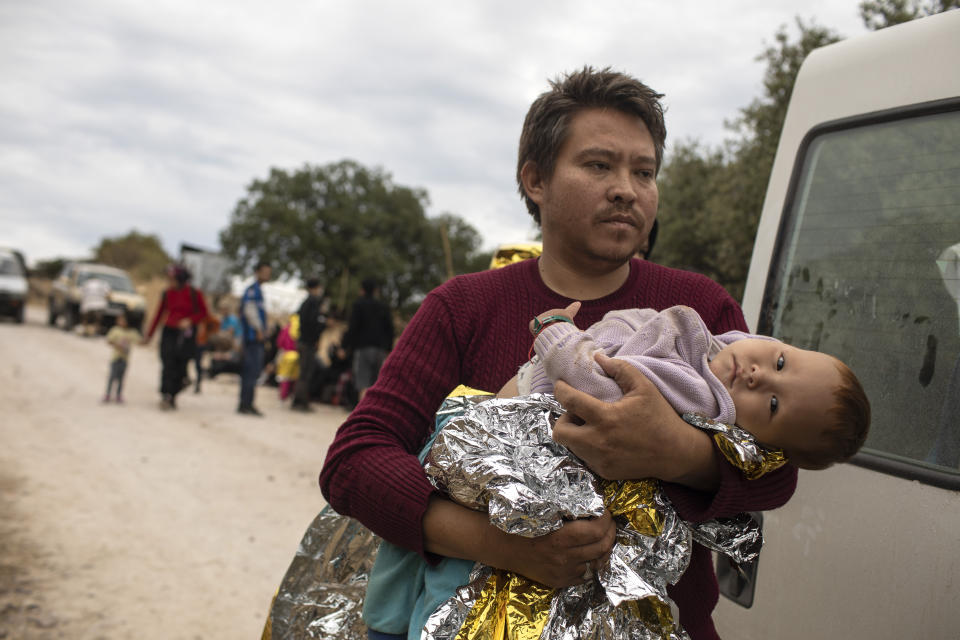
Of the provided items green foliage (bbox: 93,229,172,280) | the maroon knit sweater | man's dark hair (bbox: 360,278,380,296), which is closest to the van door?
the maroon knit sweater

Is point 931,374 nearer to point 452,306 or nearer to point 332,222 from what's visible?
point 452,306

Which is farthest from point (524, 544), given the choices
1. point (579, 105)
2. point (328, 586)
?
point (579, 105)

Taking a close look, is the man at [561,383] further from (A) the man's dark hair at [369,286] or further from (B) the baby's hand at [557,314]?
(A) the man's dark hair at [369,286]

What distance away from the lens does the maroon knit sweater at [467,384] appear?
150 centimetres

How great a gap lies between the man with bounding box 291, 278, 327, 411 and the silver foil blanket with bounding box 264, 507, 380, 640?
8.91 metres

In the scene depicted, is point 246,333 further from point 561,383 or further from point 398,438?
point 561,383

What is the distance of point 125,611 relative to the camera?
166 inches

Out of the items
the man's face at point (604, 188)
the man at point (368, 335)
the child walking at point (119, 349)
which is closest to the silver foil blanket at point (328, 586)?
the man's face at point (604, 188)

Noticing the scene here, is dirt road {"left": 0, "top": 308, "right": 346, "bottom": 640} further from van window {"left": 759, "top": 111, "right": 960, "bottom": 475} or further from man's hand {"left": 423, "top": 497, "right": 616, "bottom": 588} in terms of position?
van window {"left": 759, "top": 111, "right": 960, "bottom": 475}

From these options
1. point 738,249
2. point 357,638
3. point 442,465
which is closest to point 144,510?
point 357,638

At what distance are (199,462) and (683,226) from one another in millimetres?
11878

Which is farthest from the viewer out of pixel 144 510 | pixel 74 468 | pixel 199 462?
pixel 199 462

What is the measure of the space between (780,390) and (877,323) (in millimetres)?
596

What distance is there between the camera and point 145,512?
5969 mm
